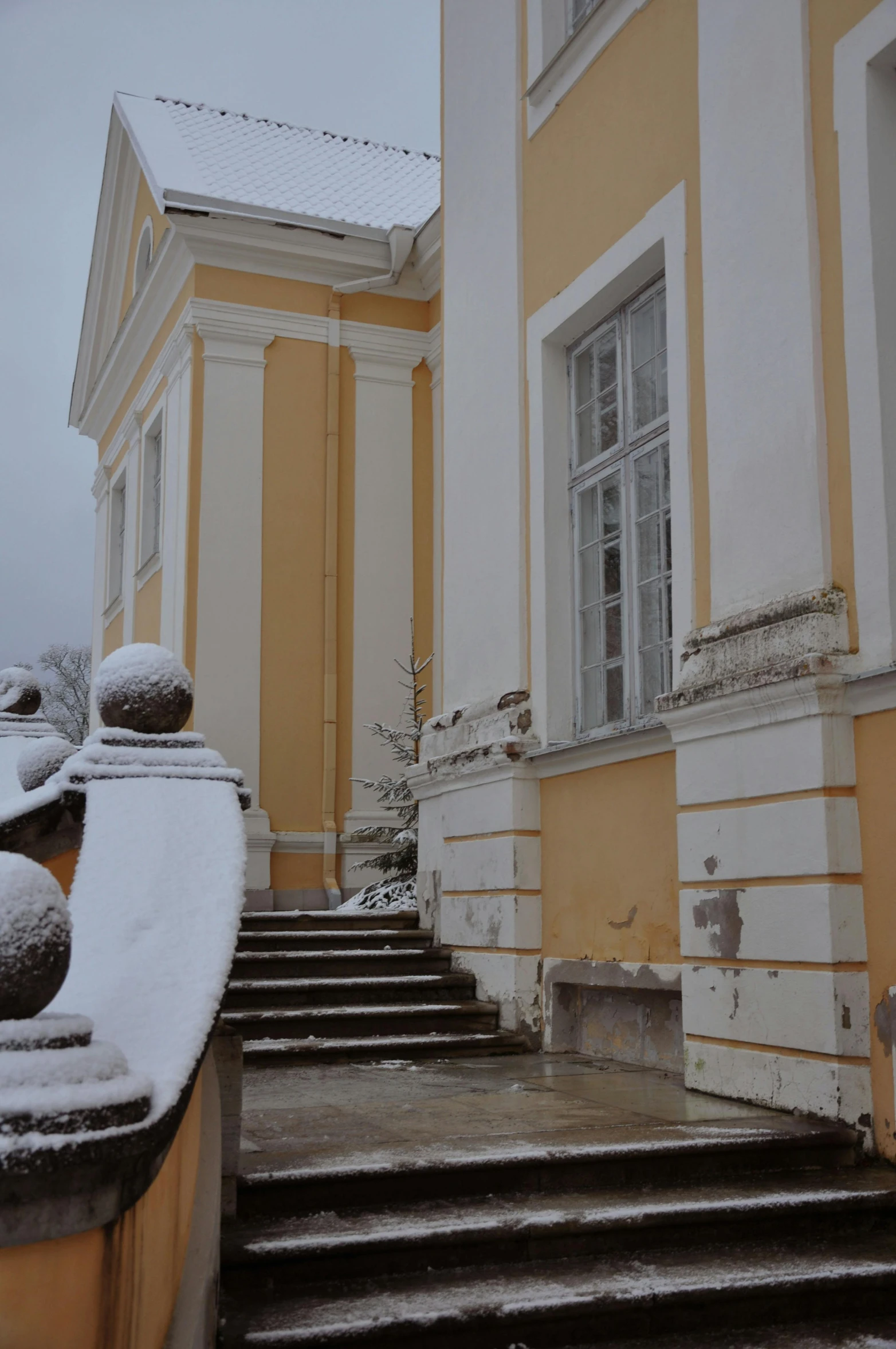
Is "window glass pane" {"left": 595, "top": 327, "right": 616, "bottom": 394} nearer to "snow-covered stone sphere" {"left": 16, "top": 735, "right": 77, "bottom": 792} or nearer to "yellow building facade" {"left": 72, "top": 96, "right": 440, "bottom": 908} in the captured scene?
"snow-covered stone sphere" {"left": 16, "top": 735, "right": 77, "bottom": 792}

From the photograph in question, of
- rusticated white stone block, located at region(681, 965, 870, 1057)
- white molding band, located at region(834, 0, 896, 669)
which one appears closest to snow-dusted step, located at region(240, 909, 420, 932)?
rusticated white stone block, located at region(681, 965, 870, 1057)

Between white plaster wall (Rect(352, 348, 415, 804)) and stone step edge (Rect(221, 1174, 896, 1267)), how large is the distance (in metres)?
7.67

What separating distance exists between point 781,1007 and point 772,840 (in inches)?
22.7

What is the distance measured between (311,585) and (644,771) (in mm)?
6045

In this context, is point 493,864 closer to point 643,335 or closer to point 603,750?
point 603,750

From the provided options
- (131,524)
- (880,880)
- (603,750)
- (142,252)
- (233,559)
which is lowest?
(880,880)

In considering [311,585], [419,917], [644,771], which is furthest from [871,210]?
[311,585]

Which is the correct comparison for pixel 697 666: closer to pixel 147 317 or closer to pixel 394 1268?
pixel 394 1268

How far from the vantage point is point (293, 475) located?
11742mm

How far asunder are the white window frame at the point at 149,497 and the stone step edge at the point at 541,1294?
1063 centimetres

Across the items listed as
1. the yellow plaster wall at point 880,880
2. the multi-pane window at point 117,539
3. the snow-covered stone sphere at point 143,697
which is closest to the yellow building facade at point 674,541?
the yellow plaster wall at point 880,880

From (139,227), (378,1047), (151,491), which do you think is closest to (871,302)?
(378,1047)

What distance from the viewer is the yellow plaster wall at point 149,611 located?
12.8 m

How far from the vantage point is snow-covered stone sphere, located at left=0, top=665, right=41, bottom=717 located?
6.23m
